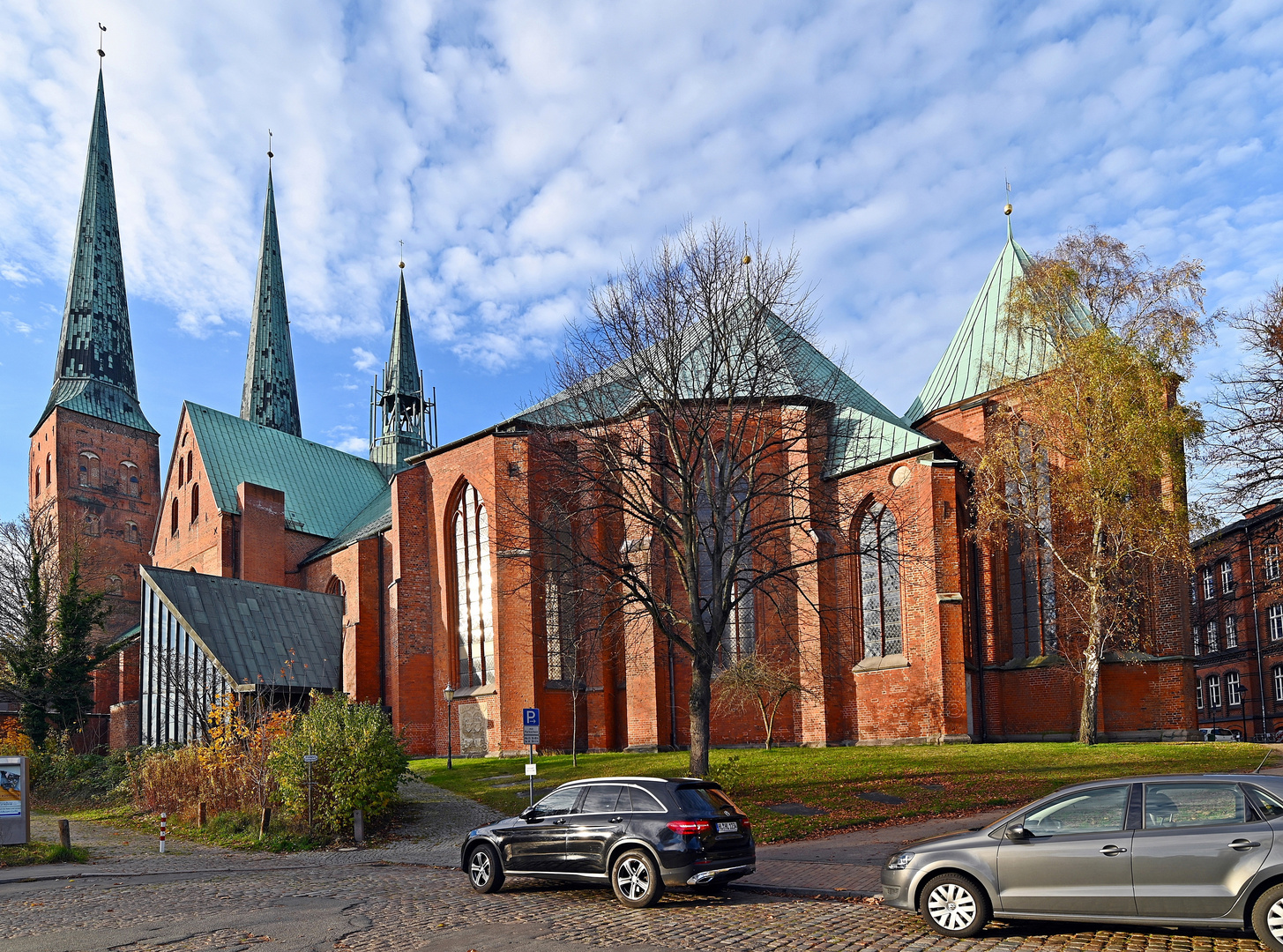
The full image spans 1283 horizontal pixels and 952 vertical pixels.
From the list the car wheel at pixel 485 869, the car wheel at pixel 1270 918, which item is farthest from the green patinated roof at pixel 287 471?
the car wheel at pixel 1270 918

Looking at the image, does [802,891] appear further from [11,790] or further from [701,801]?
[11,790]

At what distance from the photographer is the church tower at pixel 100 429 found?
54.2 metres

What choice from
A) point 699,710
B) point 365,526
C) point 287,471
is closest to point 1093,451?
point 699,710

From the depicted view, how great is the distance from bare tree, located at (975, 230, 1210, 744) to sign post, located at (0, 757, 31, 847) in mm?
A: 23122

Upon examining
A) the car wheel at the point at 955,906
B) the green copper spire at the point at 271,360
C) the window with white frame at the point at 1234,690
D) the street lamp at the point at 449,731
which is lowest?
the window with white frame at the point at 1234,690

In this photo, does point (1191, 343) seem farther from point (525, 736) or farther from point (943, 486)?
point (525, 736)

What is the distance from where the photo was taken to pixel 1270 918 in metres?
7.82

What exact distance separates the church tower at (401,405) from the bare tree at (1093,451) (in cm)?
3881

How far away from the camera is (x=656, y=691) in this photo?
2962 centimetres

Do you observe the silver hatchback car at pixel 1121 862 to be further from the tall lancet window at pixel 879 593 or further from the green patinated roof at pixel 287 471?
the green patinated roof at pixel 287 471

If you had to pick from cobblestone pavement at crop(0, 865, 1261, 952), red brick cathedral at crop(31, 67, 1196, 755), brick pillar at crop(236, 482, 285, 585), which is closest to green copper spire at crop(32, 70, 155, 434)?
red brick cathedral at crop(31, 67, 1196, 755)

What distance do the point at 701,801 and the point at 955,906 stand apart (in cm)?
318

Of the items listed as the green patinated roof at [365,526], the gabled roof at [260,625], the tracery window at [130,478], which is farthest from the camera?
the tracery window at [130,478]

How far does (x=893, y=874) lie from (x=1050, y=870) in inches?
59.5
